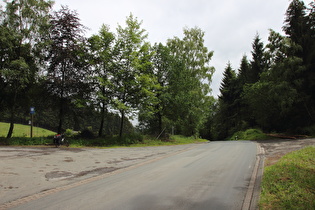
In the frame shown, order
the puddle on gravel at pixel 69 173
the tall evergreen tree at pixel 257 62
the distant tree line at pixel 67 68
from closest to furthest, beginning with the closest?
the puddle on gravel at pixel 69 173 → the distant tree line at pixel 67 68 → the tall evergreen tree at pixel 257 62

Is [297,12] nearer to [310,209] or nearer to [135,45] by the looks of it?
→ [135,45]

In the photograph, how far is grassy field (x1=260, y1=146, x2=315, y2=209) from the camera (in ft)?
15.1

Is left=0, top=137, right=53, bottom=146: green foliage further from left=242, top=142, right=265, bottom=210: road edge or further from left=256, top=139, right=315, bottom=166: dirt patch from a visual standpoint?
left=256, top=139, right=315, bottom=166: dirt patch

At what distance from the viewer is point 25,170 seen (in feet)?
26.3

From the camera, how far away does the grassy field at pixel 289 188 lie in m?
4.61

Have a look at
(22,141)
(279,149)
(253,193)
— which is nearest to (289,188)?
(253,193)

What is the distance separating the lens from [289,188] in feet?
18.6

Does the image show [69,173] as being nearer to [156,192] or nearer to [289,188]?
[156,192]

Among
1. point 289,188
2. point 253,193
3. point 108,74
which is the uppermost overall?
point 108,74

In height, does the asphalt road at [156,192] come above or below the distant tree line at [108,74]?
below

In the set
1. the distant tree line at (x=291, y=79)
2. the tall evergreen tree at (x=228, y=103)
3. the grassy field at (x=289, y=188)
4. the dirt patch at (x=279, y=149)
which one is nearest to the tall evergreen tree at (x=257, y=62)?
the tall evergreen tree at (x=228, y=103)

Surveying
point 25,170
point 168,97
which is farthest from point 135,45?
point 25,170

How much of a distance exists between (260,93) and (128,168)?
28183 millimetres

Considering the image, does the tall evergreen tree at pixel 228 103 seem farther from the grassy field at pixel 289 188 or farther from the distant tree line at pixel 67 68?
the grassy field at pixel 289 188
